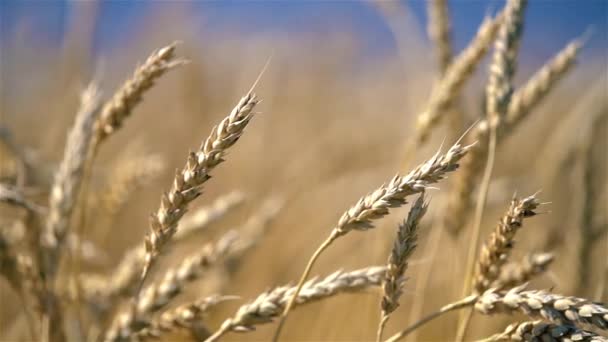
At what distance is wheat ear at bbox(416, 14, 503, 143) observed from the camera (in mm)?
1328

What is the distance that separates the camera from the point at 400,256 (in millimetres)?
735

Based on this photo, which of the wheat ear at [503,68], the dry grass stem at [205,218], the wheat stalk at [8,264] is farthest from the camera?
the dry grass stem at [205,218]

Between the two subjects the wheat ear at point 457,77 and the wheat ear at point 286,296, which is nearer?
the wheat ear at point 286,296

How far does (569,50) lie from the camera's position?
1319 millimetres

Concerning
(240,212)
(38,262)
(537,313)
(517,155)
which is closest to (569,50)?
(537,313)

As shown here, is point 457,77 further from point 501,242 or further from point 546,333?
point 546,333

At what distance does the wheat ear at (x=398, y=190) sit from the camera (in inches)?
27.1

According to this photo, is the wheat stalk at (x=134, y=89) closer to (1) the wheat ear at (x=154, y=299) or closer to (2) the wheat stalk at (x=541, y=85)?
(1) the wheat ear at (x=154, y=299)

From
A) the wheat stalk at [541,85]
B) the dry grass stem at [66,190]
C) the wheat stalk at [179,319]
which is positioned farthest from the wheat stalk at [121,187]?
the wheat stalk at [541,85]

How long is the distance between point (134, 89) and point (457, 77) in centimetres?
77

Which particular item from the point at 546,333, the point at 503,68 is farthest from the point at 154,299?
the point at 503,68

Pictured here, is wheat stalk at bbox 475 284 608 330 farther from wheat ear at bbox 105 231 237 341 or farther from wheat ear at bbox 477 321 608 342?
wheat ear at bbox 105 231 237 341

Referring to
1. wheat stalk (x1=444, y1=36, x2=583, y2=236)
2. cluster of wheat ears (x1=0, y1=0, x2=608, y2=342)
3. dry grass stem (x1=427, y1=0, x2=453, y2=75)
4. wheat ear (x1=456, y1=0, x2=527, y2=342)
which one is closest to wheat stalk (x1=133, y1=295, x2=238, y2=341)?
cluster of wheat ears (x1=0, y1=0, x2=608, y2=342)

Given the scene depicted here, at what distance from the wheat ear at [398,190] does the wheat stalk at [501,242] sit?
0.34 feet
